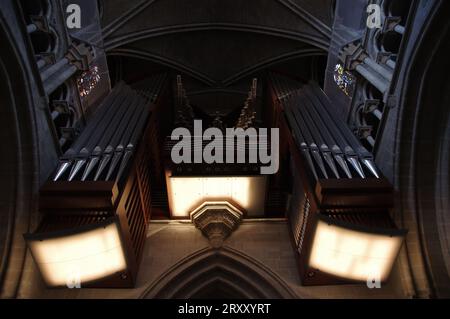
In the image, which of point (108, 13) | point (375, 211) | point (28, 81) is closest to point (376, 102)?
point (375, 211)

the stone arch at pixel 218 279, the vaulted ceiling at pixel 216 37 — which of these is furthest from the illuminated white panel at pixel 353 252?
the vaulted ceiling at pixel 216 37

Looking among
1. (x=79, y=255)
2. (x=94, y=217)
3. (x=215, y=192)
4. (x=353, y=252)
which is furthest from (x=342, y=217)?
(x=79, y=255)

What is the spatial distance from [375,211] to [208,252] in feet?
8.59

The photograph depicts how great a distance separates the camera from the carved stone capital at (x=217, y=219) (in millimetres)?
6672

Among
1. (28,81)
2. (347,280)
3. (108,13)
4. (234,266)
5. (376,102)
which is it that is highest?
(108,13)

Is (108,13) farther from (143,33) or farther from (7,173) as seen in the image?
(7,173)

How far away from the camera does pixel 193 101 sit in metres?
12.1

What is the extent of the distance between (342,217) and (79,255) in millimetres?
3490

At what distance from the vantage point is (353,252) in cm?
519

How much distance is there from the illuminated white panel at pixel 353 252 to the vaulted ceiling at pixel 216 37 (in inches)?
227

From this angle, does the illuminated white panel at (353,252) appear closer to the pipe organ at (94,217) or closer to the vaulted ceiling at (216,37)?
the pipe organ at (94,217)
